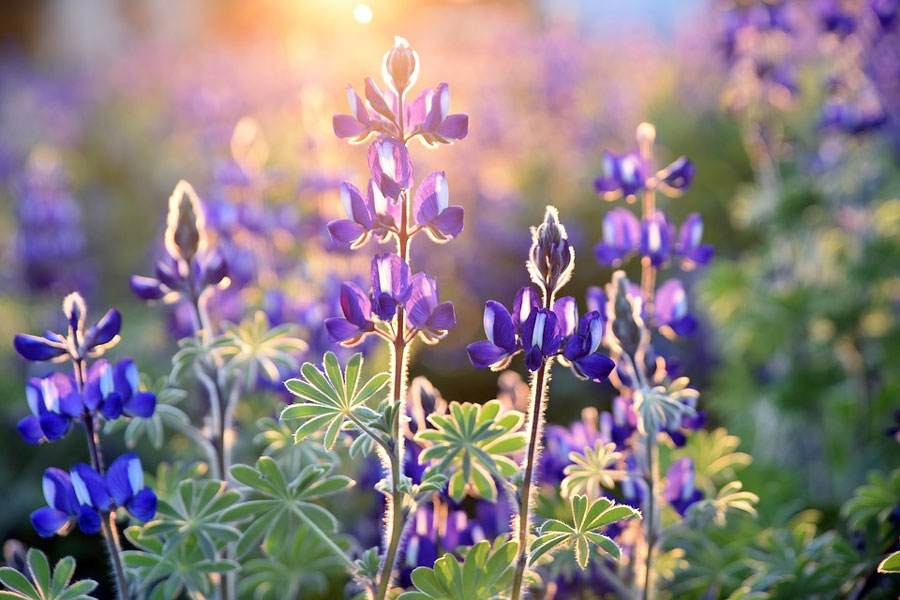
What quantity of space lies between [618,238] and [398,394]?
726 millimetres

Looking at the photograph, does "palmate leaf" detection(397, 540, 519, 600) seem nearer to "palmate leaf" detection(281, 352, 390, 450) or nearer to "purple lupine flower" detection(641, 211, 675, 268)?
"palmate leaf" detection(281, 352, 390, 450)

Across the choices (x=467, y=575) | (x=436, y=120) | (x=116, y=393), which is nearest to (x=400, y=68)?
(x=436, y=120)

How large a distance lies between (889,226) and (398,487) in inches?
141

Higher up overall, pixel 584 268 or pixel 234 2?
pixel 234 2

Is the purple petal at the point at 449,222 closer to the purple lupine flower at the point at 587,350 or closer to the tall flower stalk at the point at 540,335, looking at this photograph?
the tall flower stalk at the point at 540,335

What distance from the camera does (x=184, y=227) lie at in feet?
5.95

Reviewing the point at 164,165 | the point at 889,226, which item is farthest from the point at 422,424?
the point at 164,165

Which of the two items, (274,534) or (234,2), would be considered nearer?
(274,534)

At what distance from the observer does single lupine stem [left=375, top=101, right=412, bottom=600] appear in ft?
4.78

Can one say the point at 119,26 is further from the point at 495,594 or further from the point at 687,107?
the point at 495,594

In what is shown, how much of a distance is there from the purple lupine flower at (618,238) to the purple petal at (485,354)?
56 cm

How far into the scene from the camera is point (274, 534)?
168 centimetres

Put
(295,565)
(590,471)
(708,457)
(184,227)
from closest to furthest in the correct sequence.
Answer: (590,471) → (184,227) → (295,565) → (708,457)

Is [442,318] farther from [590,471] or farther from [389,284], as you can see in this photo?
[590,471]
